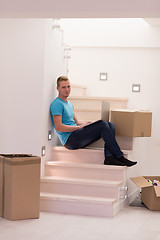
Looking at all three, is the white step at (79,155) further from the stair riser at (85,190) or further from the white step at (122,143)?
the stair riser at (85,190)

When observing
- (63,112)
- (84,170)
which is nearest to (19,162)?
(84,170)

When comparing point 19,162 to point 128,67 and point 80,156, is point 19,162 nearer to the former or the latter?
point 80,156

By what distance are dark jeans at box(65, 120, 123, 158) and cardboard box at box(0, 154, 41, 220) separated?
2.95ft

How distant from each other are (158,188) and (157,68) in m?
2.04

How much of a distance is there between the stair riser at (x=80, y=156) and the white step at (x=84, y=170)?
0.60 feet

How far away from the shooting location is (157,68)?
630cm

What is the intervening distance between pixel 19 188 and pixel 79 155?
46.1 inches

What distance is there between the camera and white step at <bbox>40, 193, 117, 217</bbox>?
448 cm

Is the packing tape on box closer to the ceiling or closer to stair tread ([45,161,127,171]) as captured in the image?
stair tread ([45,161,127,171])

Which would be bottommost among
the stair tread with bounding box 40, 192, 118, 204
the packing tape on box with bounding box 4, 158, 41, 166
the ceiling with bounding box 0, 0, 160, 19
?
the stair tread with bounding box 40, 192, 118, 204

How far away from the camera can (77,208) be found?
4.54m

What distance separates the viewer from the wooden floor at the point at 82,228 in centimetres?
370

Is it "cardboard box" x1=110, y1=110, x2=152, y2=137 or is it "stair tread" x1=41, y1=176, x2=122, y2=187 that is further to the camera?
"cardboard box" x1=110, y1=110, x2=152, y2=137

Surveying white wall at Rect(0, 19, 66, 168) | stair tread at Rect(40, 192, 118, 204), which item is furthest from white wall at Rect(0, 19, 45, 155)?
stair tread at Rect(40, 192, 118, 204)
